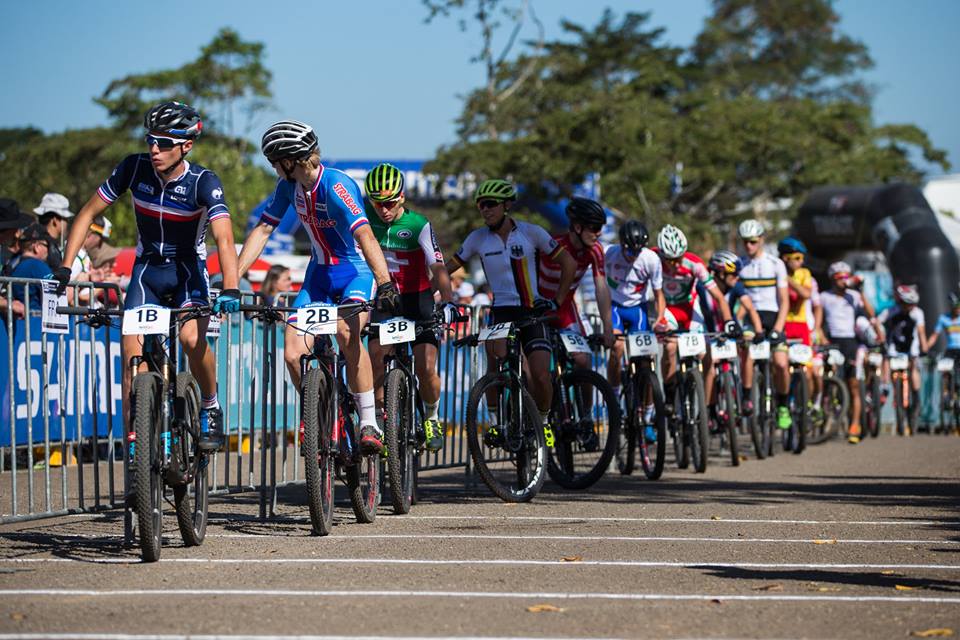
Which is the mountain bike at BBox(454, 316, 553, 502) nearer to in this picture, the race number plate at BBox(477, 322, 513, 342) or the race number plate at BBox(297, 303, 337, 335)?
the race number plate at BBox(477, 322, 513, 342)

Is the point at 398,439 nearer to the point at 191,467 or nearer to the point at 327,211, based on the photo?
the point at 327,211

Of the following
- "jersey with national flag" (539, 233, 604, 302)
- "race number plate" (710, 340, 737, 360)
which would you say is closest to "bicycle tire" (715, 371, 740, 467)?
"race number plate" (710, 340, 737, 360)

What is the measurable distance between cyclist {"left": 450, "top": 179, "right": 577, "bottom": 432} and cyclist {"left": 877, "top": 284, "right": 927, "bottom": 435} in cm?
1434

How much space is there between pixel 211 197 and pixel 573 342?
14.7ft

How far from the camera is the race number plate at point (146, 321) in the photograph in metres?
8.03

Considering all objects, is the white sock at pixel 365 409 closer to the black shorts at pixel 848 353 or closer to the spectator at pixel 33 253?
the spectator at pixel 33 253

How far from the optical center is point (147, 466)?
25.5ft

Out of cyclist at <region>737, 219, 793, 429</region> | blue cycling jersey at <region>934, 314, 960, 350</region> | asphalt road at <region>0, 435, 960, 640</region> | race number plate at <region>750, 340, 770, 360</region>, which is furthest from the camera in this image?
blue cycling jersey at <region>934, 314, 960, 350</region>

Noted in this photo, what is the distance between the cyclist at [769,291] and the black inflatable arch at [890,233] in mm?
19869

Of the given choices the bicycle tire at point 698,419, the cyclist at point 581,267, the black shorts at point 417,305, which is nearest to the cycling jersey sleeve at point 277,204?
the black shorts at point 417,305

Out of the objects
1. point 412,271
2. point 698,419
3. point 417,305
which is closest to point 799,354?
point 698,419

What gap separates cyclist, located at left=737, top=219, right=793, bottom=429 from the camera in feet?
58.4

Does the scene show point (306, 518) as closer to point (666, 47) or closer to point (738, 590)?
point (738, 590)

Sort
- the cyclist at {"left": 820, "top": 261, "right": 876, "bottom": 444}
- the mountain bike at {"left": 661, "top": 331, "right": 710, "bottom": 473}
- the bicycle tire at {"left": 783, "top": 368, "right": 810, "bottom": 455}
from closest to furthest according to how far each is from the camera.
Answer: the mountain bike at {"left": 661, "top": 331, "right": 710, "bottom": 473}
the bicycle tire at {"left": 783, "top": 368, "right": 810, "bottom": 455}
the cyclist at {"left": 820, "top": 261, "right": 876, "bottom": 444}
